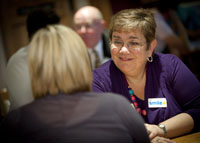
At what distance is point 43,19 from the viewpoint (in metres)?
1.89

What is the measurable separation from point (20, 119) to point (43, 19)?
1140mm

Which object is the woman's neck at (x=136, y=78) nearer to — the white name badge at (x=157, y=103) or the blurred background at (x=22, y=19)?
the white name badge at (x=157, y=103)

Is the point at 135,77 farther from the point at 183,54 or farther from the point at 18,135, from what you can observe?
the point at 183,54

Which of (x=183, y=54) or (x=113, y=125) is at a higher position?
(x=113, y=125)

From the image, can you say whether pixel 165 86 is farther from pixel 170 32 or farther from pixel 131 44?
pixel 170 32

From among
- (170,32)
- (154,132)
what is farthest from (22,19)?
(154,132)

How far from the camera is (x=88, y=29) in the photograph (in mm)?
3340

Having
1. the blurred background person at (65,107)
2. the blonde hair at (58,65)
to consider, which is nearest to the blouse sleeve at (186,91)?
the blurred background person at (65,107)

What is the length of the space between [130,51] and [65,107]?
0.98m

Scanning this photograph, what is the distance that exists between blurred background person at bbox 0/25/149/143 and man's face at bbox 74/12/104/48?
7.55 feet

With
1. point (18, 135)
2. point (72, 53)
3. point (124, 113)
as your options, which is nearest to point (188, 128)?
point (124, 113)

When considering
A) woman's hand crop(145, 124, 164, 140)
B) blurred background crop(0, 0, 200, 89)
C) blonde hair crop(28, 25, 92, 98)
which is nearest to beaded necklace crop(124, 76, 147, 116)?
woman's hand crop(145, 124, 164, 140)

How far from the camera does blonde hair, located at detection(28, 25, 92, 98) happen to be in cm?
97

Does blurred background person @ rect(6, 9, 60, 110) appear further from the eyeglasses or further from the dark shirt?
the dark shirt
